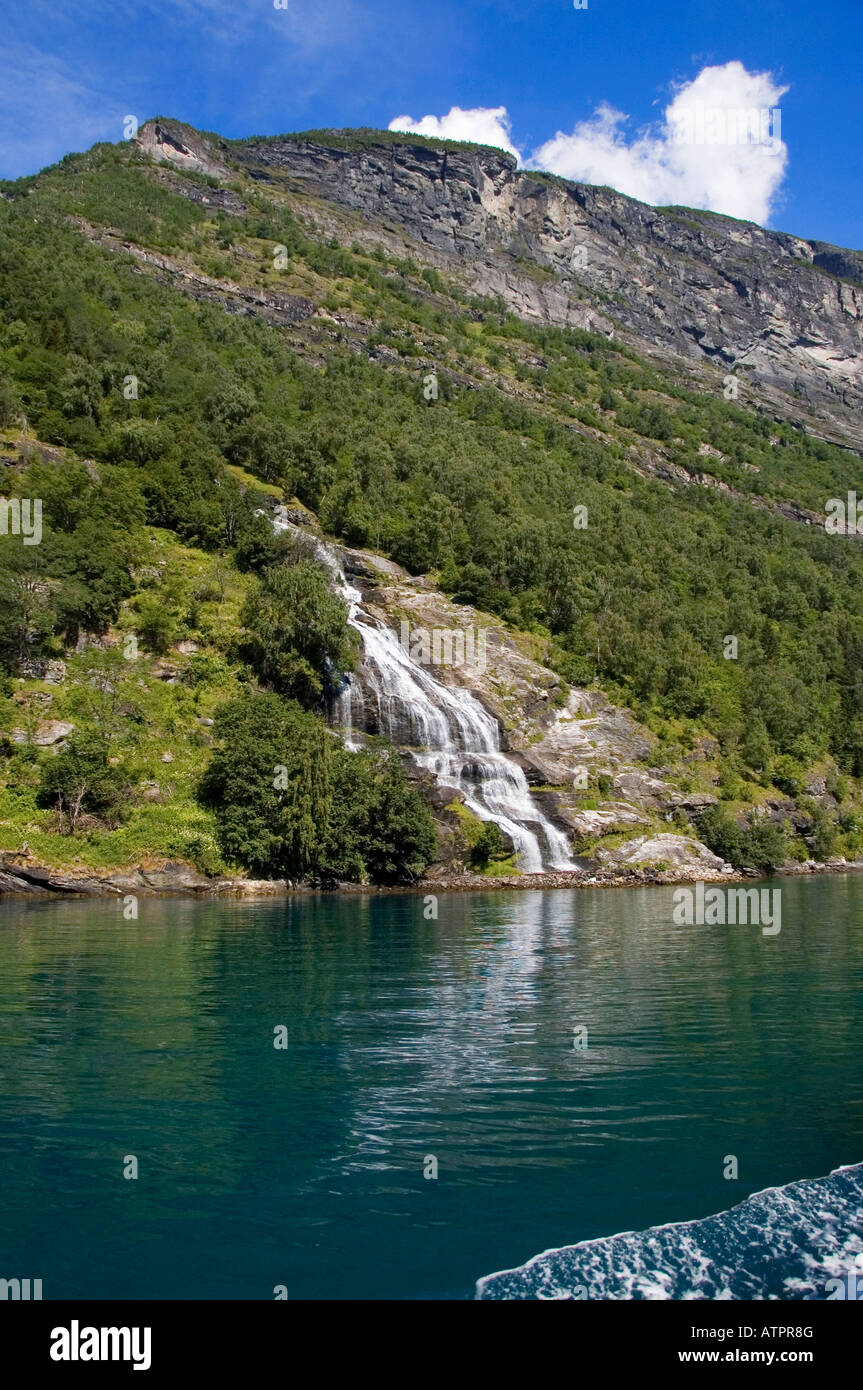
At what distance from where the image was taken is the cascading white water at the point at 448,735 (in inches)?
2422

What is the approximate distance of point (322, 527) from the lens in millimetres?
95125

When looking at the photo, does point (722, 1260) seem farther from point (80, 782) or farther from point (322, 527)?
point (322, 527)

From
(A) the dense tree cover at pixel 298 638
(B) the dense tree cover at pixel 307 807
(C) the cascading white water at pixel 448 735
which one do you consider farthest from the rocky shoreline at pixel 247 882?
(A) the dense tree cover at pixel 298 638

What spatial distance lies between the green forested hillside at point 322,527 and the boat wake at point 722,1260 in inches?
1693

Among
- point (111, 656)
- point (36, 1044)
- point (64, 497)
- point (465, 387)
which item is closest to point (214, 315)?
point (465, 387)

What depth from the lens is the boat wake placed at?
8.80 m

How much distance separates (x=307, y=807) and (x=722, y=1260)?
43553 mm

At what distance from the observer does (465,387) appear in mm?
156500

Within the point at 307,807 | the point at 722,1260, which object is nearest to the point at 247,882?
the point at 307,807

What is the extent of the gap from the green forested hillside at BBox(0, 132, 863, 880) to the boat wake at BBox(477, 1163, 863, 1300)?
4301cm

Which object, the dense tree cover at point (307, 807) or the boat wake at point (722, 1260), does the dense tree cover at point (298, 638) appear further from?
the boat wake at point (722, 1260)

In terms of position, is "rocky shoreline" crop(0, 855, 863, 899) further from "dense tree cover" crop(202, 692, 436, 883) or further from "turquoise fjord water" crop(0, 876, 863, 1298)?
"turquoise fjord water" crop(0, 876, 863, 1298)

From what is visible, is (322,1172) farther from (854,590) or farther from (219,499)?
(854,590)

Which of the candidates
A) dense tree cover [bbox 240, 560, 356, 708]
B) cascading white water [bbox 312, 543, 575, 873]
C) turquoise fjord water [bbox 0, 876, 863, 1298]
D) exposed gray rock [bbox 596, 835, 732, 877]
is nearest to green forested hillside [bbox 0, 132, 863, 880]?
dense tree cover [bbox 240, 560, 356, 708]
